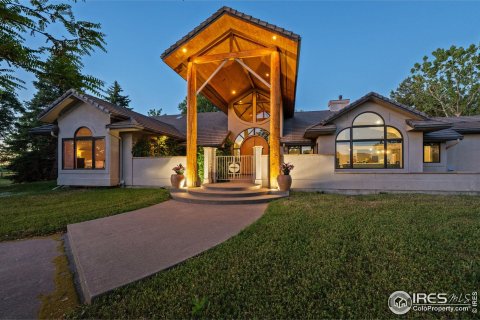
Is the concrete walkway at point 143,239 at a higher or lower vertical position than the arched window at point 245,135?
lower

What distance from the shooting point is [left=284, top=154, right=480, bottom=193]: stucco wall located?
756cm

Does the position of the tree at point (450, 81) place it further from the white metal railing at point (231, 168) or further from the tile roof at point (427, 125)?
the white metal railing at point (231, 168)

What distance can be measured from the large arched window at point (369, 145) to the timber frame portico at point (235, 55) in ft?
12.3

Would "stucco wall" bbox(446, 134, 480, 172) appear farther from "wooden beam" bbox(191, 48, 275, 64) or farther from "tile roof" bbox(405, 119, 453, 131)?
"wooden beam" bbox(191, 48, 275, 64)

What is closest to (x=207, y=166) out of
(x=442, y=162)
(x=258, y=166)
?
(x=258, y=166)

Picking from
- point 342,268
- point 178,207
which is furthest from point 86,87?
point 178,207

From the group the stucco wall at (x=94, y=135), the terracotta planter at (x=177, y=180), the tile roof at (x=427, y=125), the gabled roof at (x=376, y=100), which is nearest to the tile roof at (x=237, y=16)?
the gabled roof at (x=376, y=100)

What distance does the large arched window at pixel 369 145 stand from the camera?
920 centimetres

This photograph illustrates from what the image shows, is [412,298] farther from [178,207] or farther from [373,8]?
[373,8]

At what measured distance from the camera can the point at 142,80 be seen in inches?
3895

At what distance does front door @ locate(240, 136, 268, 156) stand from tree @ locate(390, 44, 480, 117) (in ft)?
70.3

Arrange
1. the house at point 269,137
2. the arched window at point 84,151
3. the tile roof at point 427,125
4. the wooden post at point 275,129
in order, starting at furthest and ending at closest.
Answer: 1. the arched window at point 84,151
2. the tile roof at point 427,125
3. the house at point 269,137
4. the wooden post at point 275,129

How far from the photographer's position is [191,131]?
28.0ft

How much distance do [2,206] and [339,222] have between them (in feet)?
32.7
